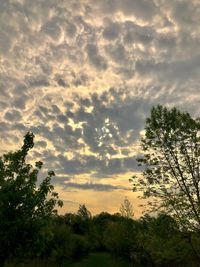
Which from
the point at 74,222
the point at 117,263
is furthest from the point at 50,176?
the point at 74,222

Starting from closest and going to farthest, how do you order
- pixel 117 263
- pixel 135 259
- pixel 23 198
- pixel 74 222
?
1. pixel 23 198
2. pixel 135 259
3. pixel 117 263
4. pixel 74 222

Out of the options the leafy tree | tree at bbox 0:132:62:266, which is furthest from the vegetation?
the leafy tree

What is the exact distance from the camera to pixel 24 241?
18.6 meters

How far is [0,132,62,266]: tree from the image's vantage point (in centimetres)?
1823

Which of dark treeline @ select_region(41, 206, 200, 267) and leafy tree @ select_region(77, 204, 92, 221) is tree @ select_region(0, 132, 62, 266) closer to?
dark treeline @ select_region(41, 206, 200, 267)

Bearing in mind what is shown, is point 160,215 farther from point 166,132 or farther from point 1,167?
point 1,167

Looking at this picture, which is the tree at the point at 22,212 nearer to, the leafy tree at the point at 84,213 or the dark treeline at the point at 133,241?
the dark treeline at the point at 133,241

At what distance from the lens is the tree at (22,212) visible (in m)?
18.2

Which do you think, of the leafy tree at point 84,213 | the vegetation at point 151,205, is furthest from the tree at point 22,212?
the leafy tree at point 84,213

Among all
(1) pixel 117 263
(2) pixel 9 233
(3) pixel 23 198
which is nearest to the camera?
(2) pixel 9 233

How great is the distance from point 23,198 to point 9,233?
201cm

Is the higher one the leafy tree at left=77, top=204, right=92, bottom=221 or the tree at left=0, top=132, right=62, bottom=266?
the leafy tree at left=77, top=204, right=92, bottom=221

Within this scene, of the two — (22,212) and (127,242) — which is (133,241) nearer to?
(127,242)

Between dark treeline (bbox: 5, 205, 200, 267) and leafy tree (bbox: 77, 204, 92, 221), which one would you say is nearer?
dark treeline (bbox: 5, 205, 200, 267)
